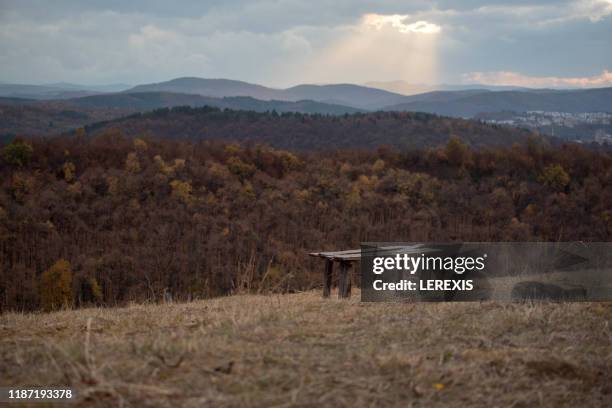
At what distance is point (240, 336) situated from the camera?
207 inches

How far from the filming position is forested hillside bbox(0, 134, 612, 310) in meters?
48.9

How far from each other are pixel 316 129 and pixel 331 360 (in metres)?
121

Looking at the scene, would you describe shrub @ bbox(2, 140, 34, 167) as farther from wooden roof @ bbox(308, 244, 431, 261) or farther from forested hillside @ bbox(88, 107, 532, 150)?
wooden roof @ bbox(308, 244, 431, 261)

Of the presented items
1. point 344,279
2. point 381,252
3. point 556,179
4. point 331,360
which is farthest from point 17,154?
point 331,360

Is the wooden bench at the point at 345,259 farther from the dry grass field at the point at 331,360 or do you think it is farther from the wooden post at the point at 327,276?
the dry grass field at the point at 331,360

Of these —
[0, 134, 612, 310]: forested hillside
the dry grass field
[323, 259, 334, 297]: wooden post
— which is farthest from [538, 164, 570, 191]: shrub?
the dry grass field

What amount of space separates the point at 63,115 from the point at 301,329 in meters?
161

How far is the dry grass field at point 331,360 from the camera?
12.6 ft

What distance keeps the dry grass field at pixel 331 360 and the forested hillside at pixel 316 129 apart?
104m

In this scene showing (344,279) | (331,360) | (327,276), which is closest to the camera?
(331,360)

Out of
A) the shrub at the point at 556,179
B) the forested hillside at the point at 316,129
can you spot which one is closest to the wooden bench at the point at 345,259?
the shrub at the point at 556,179

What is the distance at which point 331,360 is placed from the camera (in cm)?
448

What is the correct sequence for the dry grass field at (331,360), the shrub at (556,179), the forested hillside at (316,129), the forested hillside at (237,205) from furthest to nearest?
the forested hillside at (316,129) < the shrub at (556,179) < the forested hillside at (237,205) < the dry grass field at (331,360)

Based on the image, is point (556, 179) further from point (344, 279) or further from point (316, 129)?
point (344, 279)
